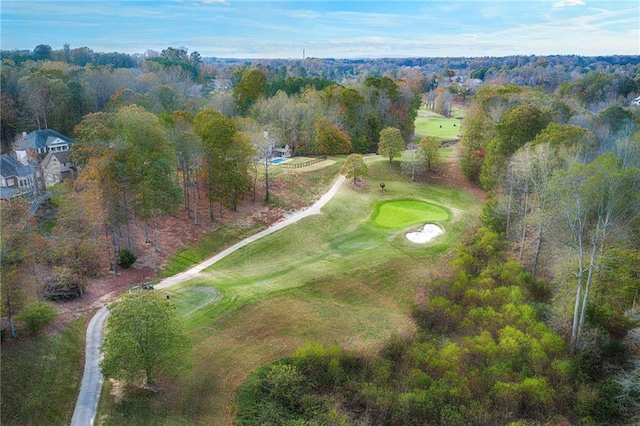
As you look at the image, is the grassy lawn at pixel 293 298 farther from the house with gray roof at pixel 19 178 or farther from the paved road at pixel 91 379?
the house with gray roof at pixel 19 178

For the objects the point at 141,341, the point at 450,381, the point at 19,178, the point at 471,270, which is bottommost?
the point at 450,381

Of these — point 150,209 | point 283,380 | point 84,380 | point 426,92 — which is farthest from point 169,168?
point 426,92

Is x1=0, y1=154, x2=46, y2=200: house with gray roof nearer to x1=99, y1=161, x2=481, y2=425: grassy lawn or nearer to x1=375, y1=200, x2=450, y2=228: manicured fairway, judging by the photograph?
x1=99, y1=161, x2=481, y2=425: grassy lawn

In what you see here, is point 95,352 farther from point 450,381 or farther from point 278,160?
point 278,160

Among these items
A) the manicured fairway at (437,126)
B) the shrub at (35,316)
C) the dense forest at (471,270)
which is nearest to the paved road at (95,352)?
the shrub at (35,316)

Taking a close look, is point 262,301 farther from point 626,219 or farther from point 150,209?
point 626,219

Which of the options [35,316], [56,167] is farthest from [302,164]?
[35,316]
